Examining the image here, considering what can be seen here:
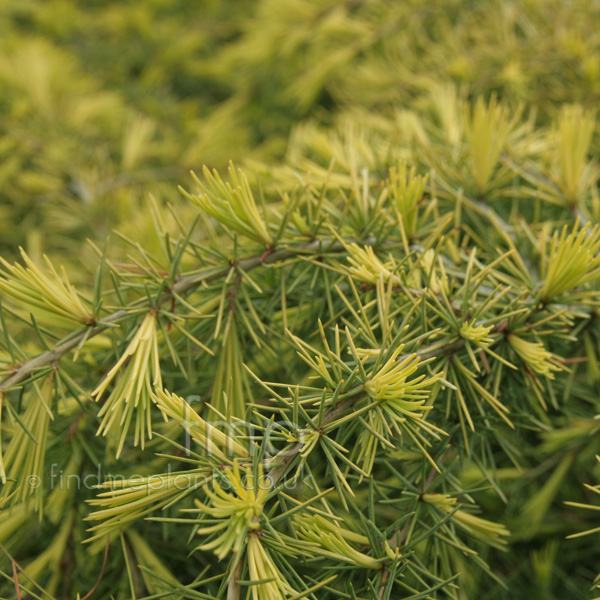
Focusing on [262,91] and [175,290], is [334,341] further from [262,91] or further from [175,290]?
[262,91]

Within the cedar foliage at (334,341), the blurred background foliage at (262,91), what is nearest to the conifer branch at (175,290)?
the cedar foliage at (334,341)

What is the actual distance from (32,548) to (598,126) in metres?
0.65

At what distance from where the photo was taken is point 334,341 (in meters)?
0.37

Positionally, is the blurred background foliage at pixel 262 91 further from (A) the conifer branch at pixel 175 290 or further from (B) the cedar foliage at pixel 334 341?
(A) the conifer branch at pixel 175 290

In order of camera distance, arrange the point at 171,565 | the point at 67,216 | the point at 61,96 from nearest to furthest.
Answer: the point at 171,565 < the point at 67,216 < the point at 61,96

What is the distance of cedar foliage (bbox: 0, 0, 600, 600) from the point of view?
28cm

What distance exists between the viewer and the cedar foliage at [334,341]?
0.90ft

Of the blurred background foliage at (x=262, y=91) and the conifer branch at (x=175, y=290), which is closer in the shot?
the conifer branch at (x=175, y=290)

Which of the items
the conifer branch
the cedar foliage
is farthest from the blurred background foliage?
the conifer branch

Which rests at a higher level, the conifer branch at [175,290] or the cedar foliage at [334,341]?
the conifer branch at [175,290]

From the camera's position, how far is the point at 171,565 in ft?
1.38

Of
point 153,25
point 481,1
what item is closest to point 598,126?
point 481,1

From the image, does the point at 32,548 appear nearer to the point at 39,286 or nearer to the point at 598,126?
the point at 39,286

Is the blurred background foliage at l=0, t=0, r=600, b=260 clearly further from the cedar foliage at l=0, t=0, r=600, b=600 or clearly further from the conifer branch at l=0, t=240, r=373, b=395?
the conifer branch at l=0, t=240, r=373, b=395
